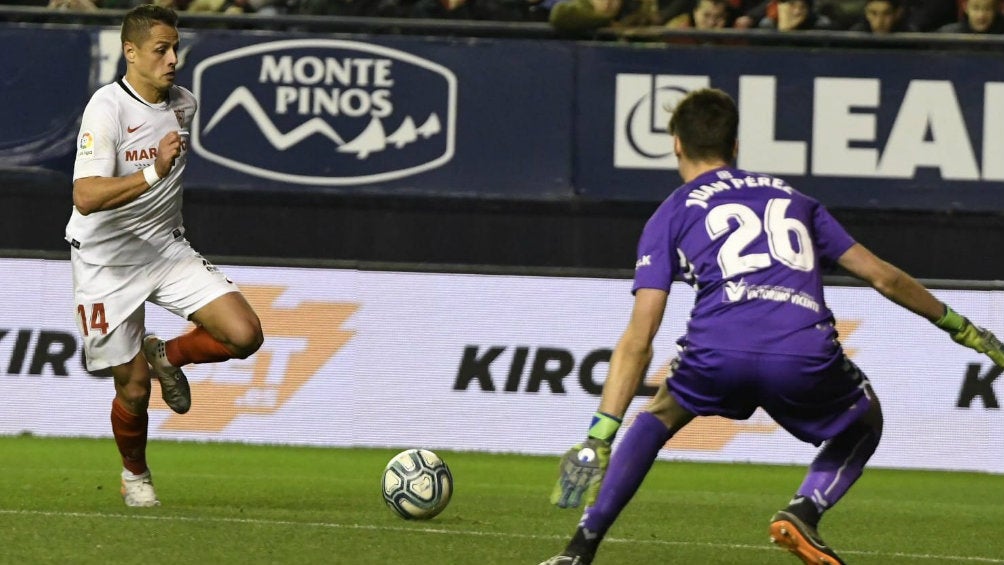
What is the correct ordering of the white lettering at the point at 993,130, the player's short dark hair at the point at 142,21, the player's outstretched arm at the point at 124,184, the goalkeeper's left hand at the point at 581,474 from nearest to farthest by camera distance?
the goalkeeper's left hand at the point at 581,474
the player's outstretched arm at the point at 124,184
the player's short dark hair at the point at 142,21
the white lettering at the point at 993,130

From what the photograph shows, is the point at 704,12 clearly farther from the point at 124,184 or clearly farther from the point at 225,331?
the point at 124,184

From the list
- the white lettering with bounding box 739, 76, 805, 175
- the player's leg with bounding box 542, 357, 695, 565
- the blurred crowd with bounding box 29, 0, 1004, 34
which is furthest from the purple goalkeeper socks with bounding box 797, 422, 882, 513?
the blurred crowd with bounding box 29, 0, 1004, 34

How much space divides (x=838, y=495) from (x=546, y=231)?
230 inches

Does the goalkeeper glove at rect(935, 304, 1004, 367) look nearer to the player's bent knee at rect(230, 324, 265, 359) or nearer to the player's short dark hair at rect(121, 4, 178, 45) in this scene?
the player's bent knee at rect(230, 324, 265, 359)

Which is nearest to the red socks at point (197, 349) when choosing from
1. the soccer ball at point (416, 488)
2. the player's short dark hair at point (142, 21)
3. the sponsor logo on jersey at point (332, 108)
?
the soccer ball at point (416, 488)

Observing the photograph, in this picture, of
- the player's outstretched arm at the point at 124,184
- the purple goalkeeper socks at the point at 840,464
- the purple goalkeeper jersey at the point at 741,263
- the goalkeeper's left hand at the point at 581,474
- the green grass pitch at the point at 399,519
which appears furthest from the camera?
the player's outstretched arm at the point at 124,184

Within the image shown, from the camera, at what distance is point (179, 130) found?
763cm

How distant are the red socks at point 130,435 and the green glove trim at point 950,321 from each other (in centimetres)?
349

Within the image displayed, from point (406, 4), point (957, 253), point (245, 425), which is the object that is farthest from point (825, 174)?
point (245, 425)

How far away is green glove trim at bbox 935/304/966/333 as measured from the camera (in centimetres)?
576

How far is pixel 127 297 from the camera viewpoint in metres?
7.68

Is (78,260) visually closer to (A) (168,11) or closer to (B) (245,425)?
(A) (168,11)

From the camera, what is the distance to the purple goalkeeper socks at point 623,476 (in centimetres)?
550

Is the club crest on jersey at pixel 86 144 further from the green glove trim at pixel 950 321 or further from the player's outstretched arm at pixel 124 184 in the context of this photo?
the green glove trim at pixel 950 321
